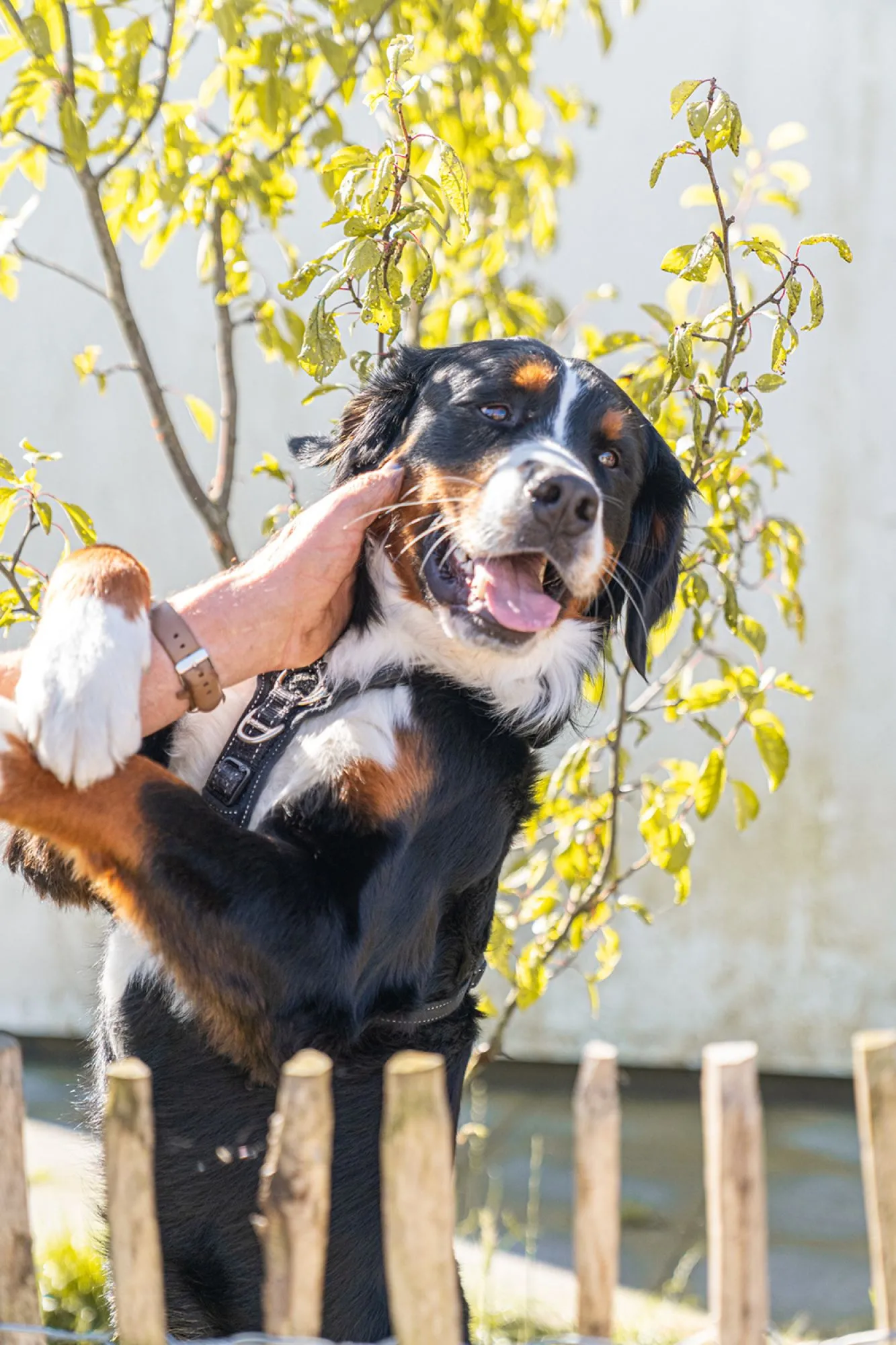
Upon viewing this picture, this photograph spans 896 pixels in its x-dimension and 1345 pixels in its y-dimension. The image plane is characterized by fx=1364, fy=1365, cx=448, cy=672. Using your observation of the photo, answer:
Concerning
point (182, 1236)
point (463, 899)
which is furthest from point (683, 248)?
point (182, 1236)

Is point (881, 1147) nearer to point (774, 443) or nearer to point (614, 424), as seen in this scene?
point (614, 424)

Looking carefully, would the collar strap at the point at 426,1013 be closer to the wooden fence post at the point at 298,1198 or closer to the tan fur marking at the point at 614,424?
the wooden fence post at the point at 298,1198

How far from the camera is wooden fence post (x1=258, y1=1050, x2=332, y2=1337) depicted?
1.29 meters

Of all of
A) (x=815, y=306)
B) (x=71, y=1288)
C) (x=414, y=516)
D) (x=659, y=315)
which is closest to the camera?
(x=815, y=306)

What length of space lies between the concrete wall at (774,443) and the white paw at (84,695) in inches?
155

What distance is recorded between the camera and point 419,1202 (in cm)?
130

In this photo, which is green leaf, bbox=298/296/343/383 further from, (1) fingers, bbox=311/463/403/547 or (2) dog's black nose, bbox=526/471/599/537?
(2) dog's black nose, bbox=526/471/599/537

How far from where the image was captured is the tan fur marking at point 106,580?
187 centimetres

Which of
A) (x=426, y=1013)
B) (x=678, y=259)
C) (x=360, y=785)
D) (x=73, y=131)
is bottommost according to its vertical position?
(x=426, y=1013)

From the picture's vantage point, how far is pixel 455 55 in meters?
3.21

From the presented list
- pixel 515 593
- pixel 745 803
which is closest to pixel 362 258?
pixel 515 593

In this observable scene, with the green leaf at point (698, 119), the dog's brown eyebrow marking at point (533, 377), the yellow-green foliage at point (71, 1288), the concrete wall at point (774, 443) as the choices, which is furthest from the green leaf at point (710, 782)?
the concrete wall at point (774, 443)

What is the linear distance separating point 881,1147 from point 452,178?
158 centimetres

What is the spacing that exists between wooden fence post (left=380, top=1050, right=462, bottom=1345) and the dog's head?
1069mm
